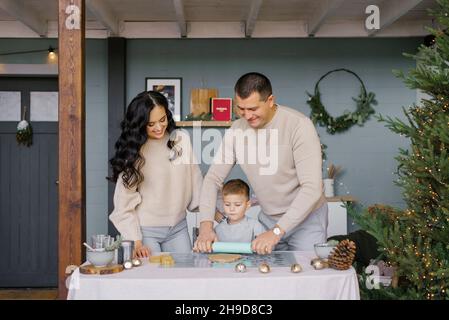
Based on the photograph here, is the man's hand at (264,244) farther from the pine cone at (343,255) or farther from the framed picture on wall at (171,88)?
the framed picture on wall at (171,88)

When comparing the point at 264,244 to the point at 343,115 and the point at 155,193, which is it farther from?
the point at 343,115

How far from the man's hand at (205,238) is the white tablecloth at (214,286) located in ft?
1.02

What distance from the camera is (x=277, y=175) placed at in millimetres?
2629

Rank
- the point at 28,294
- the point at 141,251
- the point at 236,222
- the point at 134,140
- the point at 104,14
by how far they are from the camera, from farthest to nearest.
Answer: the point at 28,294
the point at 104,14
the point at 236,222
the point at 134,140
the point at 141,251

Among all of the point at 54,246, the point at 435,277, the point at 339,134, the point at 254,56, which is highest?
the point at 254,56

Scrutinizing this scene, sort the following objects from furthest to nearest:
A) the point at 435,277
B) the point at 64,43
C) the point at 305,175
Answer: the point at 64,43, the point at 305,175, the point at 435,277

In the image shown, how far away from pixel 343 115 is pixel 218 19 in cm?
150

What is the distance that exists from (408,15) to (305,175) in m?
3.18

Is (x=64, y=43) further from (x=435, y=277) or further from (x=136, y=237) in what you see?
(x=435, y=277)

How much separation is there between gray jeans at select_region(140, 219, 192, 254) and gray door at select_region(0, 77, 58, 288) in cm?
294

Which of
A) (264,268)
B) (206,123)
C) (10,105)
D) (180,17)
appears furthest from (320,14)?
(264,268)

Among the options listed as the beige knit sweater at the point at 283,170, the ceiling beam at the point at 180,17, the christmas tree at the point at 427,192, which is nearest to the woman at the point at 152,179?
the beige knit sweater at the point at 283,170
